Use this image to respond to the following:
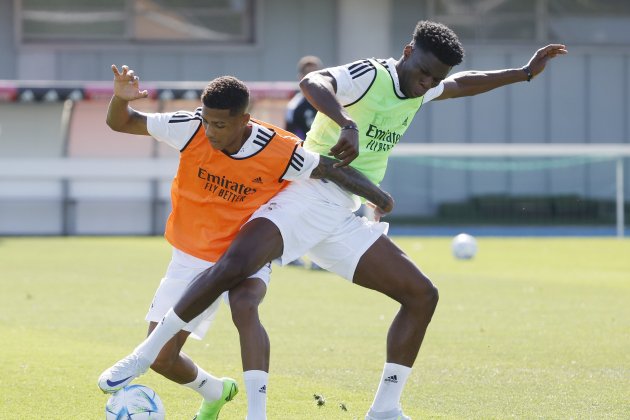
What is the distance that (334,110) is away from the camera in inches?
238

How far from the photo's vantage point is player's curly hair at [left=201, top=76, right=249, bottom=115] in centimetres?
595

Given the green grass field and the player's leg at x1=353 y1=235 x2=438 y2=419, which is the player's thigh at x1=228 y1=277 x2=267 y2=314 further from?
the green grass field

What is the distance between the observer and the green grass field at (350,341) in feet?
22.6

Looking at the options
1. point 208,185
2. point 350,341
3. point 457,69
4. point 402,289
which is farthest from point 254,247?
point 457,69

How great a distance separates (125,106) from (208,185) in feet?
1.91

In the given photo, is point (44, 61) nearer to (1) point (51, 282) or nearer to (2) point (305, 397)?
(1) point (51, 282)

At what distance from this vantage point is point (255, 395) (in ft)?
19.1

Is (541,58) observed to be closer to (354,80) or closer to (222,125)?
(354,80)

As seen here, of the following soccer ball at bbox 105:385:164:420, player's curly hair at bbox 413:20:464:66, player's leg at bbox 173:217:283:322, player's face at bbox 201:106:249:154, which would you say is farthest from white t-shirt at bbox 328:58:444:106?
soccer ball at bbox 105:385:164:420

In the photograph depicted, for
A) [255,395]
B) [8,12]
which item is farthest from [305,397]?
[8,12]

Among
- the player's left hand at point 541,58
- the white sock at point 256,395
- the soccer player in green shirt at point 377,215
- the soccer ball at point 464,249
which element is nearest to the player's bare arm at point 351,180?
the soccer player in green shirt at point 377,215

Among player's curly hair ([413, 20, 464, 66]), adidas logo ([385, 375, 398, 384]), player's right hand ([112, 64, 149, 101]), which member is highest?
player's curly hair ([413, 20, 464, 66])

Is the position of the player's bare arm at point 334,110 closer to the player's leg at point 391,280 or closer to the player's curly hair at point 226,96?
the player's curly hair at point 226,96

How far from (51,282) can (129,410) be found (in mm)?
7742
